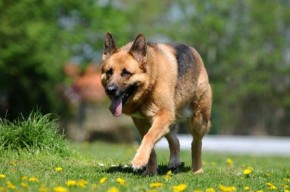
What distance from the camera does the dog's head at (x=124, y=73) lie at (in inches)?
347

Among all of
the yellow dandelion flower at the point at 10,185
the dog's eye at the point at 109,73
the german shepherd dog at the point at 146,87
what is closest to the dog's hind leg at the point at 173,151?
the german shepherd dog at the point at 146,87

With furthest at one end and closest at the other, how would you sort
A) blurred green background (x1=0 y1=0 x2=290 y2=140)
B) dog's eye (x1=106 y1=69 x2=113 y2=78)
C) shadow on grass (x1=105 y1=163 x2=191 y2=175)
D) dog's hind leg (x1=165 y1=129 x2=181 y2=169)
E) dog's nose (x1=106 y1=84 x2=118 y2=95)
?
1. blurred green background (x1=0 y1=0 x2=290 y2=140)
2. dog's hind leg (x1=165 y1=129 x2=181 y2=169)
3. shadow on grass (x1=105 y1=163 x2=191 y2=175)
4. dog's eye (x1=106 y1=69 x2=113 y2=78)
5. dog's nose (x1=106 y1=84 x2=118 y2=95)

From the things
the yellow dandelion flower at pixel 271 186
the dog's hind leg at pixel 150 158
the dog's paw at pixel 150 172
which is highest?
the dog's hind leg at pixel 150 158

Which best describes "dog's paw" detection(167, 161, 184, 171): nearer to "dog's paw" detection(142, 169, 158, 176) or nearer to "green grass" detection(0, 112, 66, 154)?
"dog's paw" detection(142, 169, 158, 176)

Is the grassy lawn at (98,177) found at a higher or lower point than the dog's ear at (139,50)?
lower

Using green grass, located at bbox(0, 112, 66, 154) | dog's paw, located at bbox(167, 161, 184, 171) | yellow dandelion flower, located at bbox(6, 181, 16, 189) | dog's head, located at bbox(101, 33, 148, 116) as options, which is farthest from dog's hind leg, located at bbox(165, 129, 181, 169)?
yellow dandelion flower, located at bbox(6, 181, 16, 189)

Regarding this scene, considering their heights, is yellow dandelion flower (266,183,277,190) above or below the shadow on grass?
above

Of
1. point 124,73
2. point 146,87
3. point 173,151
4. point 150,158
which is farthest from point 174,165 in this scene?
point 124,73

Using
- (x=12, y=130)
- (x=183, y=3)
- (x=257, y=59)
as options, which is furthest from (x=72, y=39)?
(x=12, y=130)

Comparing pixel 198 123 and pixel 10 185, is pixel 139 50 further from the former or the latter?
pixel 10 185

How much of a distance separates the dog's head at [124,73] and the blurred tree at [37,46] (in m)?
19.4

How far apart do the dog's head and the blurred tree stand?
63.6 ft

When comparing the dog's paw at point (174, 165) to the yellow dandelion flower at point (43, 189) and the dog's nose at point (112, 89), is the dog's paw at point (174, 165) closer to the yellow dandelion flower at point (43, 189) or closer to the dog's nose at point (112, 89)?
the dog's nose at point (112, 89)

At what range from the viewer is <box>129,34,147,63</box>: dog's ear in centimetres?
905
